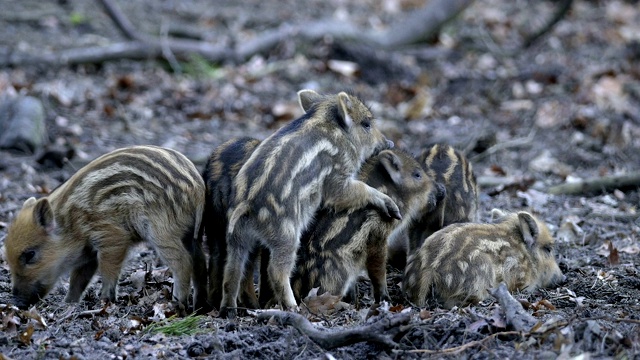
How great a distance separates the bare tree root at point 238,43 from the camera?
13969mm

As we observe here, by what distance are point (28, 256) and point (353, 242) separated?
238 cm

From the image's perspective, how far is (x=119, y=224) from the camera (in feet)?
20.1

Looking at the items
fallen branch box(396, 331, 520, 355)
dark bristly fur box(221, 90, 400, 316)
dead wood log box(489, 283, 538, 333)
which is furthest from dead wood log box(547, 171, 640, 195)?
fallen branch box(396, 331, 520, 355)

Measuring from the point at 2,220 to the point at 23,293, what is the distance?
1.96 meters

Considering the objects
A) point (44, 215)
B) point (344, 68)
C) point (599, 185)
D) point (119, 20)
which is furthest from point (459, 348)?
point (119, 20)

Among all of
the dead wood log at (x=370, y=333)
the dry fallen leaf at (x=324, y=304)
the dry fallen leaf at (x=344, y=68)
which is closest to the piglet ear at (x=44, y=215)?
the dry fallen leaf at (x=324, y=304)

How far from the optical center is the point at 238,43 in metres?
16.1

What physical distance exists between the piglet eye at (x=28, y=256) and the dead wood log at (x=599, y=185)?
554 centimetres

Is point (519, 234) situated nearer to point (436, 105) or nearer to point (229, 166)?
point (229, 166)

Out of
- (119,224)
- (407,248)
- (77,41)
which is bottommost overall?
(407,248)

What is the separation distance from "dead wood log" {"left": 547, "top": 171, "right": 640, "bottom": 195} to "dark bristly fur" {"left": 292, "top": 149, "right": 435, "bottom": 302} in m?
3.02

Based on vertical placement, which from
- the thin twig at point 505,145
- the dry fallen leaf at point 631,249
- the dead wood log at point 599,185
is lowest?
the dry fallen leaf at point 631,249

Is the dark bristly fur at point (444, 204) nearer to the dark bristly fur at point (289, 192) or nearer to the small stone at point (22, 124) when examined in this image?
the dark bristly fur at point (289, 192)

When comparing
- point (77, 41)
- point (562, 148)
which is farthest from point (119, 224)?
point (77, 41)
